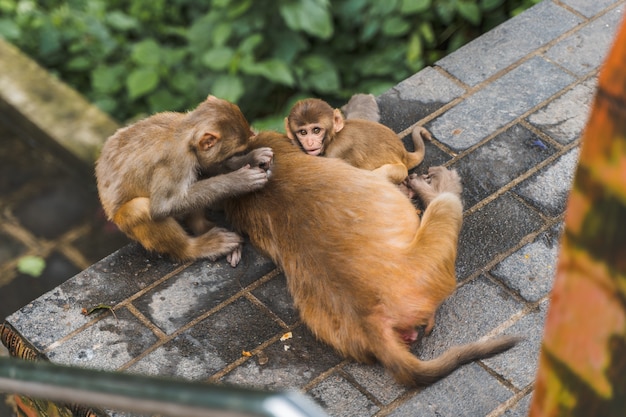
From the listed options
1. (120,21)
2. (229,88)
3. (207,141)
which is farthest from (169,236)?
(120,21)

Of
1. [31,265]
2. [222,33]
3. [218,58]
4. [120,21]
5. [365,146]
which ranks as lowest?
[31,265]

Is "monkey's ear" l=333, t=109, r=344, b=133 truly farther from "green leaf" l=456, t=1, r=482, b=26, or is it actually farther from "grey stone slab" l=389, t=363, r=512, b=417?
"green leaf" l=456, t=1, r=482, b=26

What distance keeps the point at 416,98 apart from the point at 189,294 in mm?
1881

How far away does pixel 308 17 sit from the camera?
268 inches

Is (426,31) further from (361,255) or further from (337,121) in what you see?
(361,255)

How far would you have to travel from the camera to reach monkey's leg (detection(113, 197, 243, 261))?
15.8 ft

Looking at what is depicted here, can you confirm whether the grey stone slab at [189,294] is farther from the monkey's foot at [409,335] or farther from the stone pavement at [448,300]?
the monkey's foot at [409,335]

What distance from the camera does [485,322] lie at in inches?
171

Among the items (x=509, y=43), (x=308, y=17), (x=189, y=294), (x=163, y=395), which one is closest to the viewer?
(x=163, y=395)

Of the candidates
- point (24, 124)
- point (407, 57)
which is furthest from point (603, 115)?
point (24, 124)

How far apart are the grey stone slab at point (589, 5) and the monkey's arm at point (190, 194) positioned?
274 centimetres

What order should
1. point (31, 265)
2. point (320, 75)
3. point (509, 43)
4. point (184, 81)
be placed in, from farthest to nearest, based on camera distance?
point (184, 81) < point (31, 265) < point (320, 75) < point (509, 43)

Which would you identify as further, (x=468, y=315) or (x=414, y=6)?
(x=414, y=6)

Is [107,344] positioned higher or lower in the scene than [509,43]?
lower
